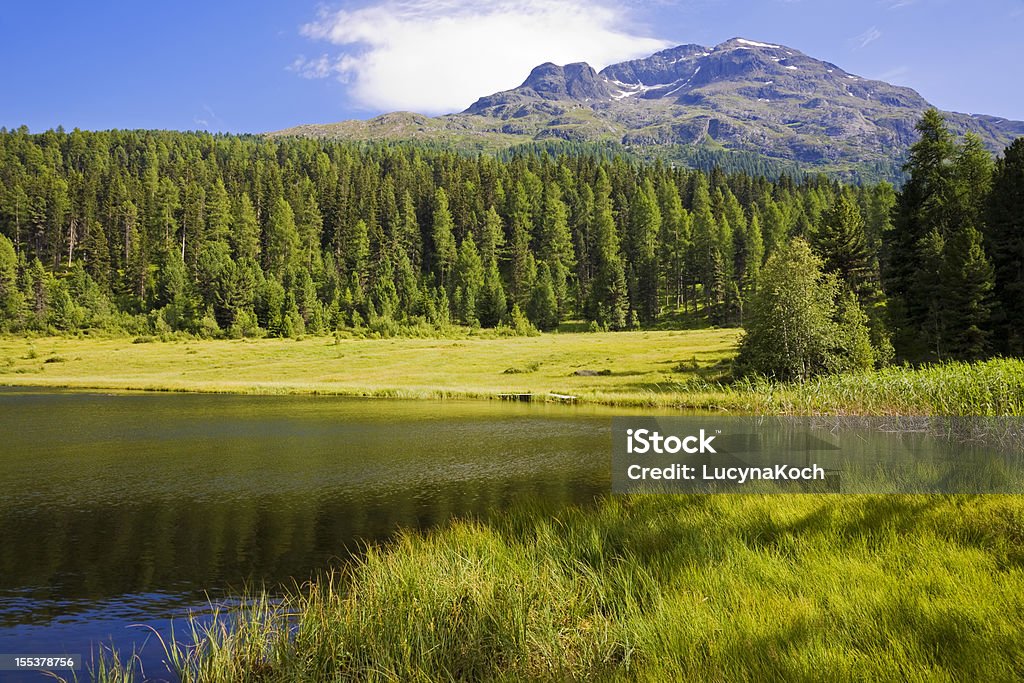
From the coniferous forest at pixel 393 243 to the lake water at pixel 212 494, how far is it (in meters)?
53.5

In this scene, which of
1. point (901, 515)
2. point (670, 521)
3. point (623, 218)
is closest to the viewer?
point (901, 515)

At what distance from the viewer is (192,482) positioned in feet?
74.7

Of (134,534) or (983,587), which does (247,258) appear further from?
(983,587)

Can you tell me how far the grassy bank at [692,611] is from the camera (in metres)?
6.38

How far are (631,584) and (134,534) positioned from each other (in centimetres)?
1315

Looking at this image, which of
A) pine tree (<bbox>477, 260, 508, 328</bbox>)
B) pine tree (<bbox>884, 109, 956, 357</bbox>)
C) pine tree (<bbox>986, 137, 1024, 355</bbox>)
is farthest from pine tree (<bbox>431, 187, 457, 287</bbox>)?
pine tree (<bbox>986, 137, 1024, 355</bbox>)

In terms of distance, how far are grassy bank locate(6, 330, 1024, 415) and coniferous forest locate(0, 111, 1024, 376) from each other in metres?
14.3

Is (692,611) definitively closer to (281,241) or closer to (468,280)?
(468,280)

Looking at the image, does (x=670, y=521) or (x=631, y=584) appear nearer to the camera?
(x=631, y=584)

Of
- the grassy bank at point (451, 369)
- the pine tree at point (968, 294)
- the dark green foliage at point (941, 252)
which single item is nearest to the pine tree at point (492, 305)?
the grassy bank at point (451, 369)

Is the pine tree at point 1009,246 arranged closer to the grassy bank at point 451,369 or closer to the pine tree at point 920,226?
the pine tree at point 920,226

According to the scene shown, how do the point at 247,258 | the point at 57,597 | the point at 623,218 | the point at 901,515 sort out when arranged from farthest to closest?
the point at 623,218 < the point at 247,258 < the point at 57,597 < the point at 901,515

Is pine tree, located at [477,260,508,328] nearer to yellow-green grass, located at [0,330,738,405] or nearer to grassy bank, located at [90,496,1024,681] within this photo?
yellow-green grass, located at [0,330,738,405]

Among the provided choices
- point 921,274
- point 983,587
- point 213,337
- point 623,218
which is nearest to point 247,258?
point 213,337
